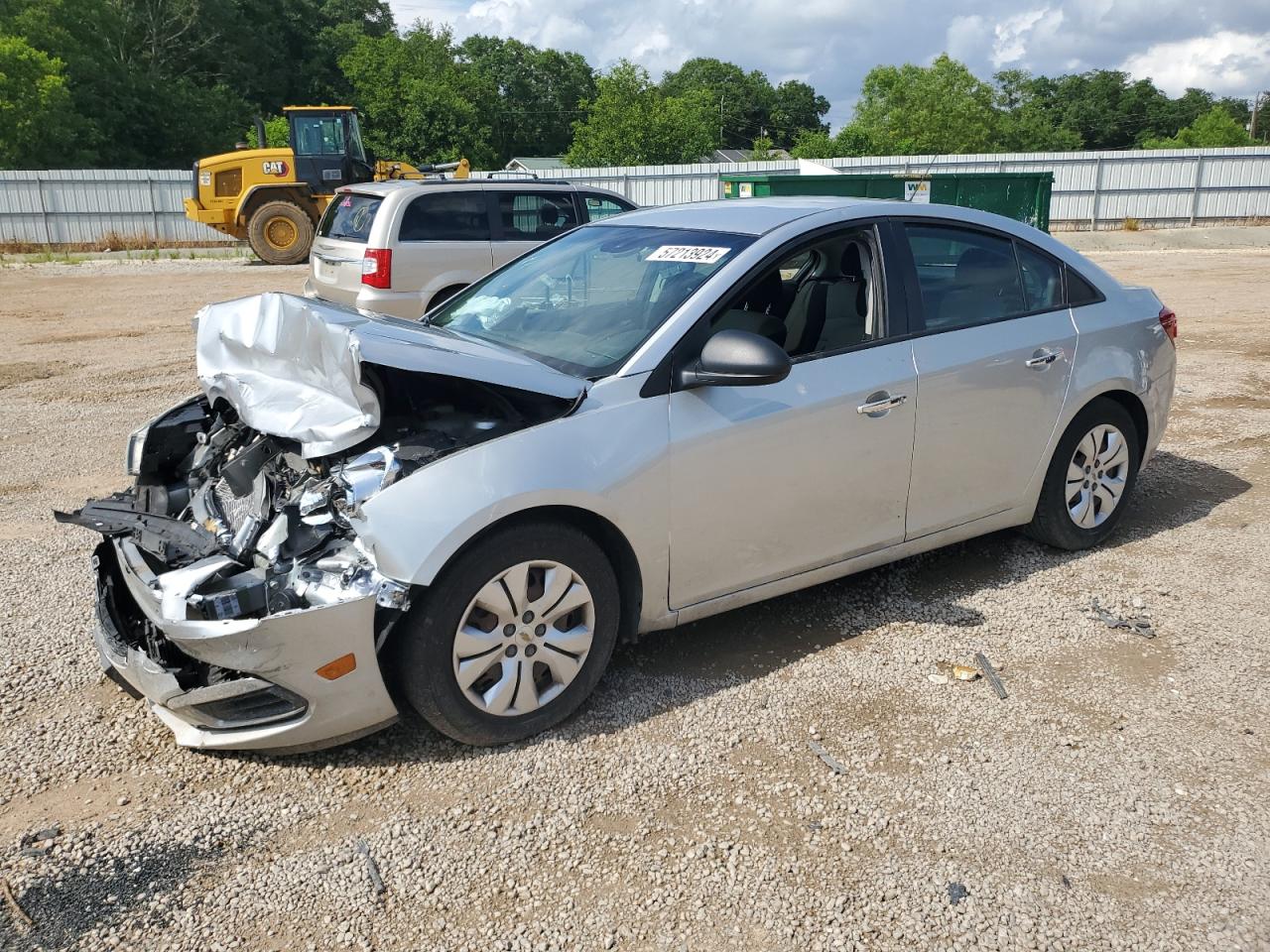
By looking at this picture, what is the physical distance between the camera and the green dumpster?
867 inches

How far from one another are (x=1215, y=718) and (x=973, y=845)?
4.20 ft

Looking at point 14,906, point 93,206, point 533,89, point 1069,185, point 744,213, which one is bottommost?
point 14,906

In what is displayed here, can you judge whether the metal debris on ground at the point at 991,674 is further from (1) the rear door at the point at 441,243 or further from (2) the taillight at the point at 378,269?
(2) the taillight at the point at 378,269

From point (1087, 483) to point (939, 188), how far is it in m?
20.3

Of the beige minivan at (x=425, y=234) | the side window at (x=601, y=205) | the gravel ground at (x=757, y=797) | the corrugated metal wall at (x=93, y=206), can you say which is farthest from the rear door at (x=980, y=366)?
the corrugated metal wall at (x=93, y=206)

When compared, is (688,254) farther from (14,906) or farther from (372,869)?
(14,906)

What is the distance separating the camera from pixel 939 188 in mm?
23484

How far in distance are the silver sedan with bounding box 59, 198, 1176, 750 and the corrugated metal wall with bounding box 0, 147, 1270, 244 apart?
28169 millimetres

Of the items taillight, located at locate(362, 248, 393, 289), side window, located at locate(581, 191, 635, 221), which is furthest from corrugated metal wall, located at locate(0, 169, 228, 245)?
taillight, located at locate(362, 248, 393, 289)

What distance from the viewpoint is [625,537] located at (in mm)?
3408

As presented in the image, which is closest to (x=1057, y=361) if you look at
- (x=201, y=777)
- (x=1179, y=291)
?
(x=201, y=777)

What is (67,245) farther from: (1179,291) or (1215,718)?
(1215,718)

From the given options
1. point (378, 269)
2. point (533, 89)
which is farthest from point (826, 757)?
point (533, 89)

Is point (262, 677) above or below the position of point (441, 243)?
below
